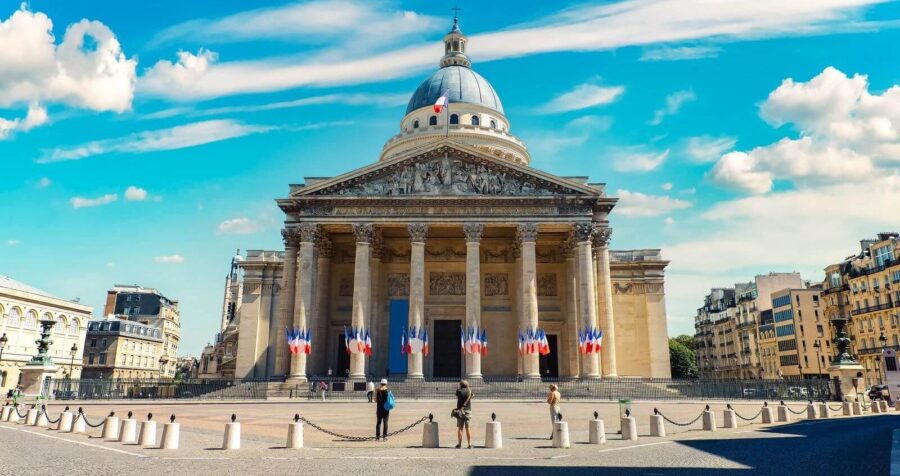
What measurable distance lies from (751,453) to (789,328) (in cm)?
6655

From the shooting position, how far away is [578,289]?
139 feet

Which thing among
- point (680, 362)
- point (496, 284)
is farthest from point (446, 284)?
point (680, 362)

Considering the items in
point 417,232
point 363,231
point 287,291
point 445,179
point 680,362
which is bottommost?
point 680,362

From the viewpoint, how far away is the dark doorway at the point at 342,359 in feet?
153

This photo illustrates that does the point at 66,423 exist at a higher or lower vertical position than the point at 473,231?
lower

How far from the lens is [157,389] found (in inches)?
1626

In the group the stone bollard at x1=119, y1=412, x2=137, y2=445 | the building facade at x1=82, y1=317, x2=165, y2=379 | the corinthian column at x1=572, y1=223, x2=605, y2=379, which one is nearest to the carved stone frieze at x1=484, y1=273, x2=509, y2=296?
the corinthian column at x1=572, y1=223, x2=605, y2=379

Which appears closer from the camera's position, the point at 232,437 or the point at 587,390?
the point at 232,437

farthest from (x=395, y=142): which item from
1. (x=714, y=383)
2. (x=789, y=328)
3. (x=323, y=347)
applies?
(x=789, y=328)

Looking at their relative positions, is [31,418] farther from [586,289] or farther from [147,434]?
[586,289]

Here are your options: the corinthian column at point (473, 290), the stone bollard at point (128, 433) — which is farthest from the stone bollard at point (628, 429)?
the corinthian column at point (473, 290)

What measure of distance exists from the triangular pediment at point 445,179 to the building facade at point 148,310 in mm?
71911

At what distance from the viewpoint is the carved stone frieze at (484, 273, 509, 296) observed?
158ft

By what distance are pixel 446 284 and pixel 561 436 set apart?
33.7m
